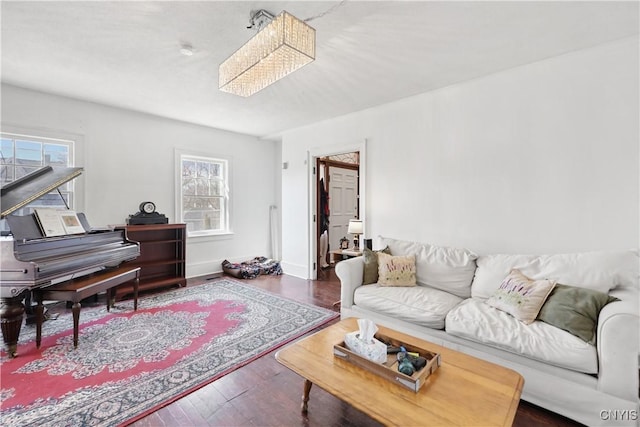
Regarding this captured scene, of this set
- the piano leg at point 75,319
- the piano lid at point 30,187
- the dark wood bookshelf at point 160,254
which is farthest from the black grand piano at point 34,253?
the dark wood bookshelf at point 160,254

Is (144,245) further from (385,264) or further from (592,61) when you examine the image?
(592,61)

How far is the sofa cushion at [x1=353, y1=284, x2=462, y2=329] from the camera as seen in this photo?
222 cm

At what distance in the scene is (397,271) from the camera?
2787 millimetres

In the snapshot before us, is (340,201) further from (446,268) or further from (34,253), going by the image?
(34,253)

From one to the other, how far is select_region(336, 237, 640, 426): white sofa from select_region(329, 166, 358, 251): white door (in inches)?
103

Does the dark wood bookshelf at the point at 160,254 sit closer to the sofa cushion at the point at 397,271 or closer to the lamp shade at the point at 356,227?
the lamp shade at the point at 356,227

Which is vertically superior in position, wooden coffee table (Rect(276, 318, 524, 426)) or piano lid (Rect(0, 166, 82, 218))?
piano lid (Rect(0, 166, 82, 218))

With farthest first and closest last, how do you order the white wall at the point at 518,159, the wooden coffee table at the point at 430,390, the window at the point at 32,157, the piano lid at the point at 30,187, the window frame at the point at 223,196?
the window frame at the point at 223,196, the window at the point at 32,157, the piano lid at the point at 30,187, the white wall at the point at 518,159, the wooden coffee table at the point at 430,390

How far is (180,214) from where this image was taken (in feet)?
15.3

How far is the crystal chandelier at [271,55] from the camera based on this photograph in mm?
1688

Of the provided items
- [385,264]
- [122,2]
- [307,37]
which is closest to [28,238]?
[122,2]

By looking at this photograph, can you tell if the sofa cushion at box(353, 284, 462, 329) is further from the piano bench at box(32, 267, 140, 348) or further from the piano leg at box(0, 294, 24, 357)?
the piano leg at box(0, 294, 24, 357)

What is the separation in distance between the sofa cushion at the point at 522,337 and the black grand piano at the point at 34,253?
320 centimetres

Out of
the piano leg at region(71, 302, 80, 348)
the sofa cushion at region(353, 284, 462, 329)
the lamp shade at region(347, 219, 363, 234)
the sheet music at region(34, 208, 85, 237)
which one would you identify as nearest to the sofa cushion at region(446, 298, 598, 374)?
the sofa cushion at region(353, 284, 462, 329)
